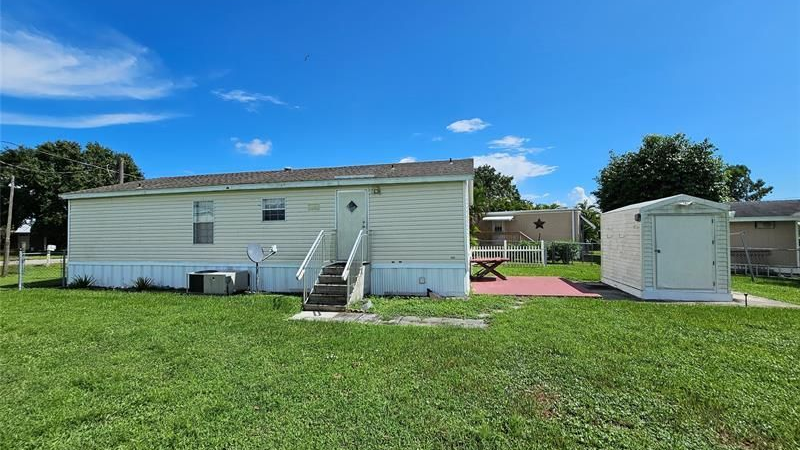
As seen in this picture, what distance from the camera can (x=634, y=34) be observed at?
9.73m

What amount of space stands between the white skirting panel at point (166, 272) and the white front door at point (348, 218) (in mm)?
1381

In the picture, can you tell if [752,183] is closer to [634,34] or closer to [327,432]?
[634,34]

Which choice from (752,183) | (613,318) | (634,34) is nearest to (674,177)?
(634,34)

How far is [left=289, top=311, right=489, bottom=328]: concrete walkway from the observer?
5.92 meters

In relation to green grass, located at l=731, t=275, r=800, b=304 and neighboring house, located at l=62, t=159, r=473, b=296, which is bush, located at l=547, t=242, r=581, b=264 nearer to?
green grass, located at l=731, t=275, r=800, b=304

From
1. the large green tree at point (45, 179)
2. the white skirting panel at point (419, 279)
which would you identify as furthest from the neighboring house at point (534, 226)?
the large green tree at point (45, 179)

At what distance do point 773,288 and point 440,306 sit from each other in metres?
9.76

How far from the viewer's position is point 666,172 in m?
17.9

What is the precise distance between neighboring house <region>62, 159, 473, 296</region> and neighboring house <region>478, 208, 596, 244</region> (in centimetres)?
1377

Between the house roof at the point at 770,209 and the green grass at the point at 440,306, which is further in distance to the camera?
the house roof at the point at 770,209

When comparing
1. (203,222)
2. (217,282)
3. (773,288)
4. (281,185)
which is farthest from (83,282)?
(773,288)

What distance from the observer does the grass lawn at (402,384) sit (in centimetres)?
264

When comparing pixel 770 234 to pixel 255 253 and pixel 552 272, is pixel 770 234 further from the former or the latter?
pixel 255 253

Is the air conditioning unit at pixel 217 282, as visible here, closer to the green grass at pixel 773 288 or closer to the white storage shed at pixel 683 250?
the white storage shed at pixel 683 250
